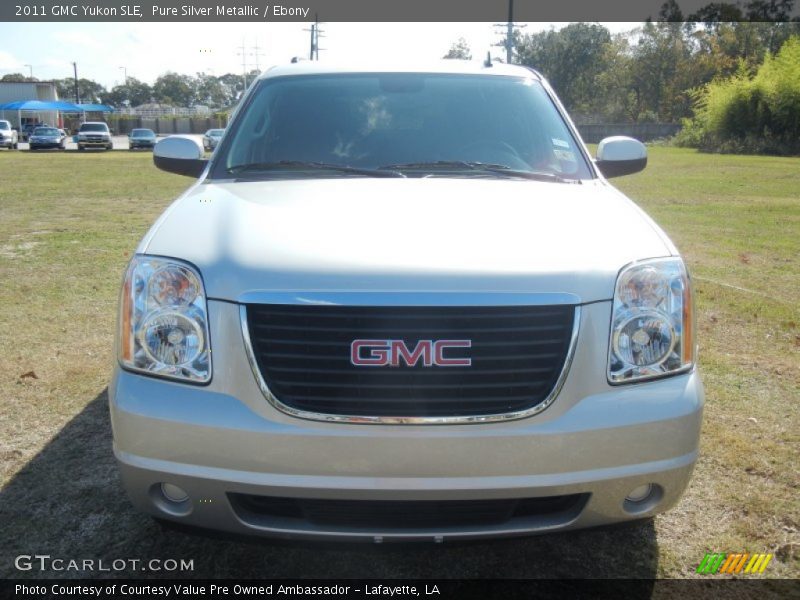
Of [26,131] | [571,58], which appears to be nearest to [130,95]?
[26,131]

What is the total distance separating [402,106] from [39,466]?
232 centimetres

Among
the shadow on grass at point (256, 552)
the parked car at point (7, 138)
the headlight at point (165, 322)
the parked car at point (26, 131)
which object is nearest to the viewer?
the headlight at point (165, 322)

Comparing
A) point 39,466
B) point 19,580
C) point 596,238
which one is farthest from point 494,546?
point 39,466

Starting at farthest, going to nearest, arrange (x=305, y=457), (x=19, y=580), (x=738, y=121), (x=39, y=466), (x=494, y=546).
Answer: (x=738, y=121), (x=39, y=466), (x=494, y=546), (x=19, y=580), (x=305, y=457)

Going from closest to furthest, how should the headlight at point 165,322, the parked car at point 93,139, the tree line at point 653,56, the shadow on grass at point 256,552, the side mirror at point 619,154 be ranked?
the headlight at point 165,322 < the shadow on grass at point 256,552 < the side mirror at point 619,154 < the parked car at point 93,139 < the tree line at point 653,56

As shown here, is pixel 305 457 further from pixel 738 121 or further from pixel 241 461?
pixel 738 121

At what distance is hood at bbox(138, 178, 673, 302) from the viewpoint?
209cm

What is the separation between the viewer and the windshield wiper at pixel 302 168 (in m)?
3.09

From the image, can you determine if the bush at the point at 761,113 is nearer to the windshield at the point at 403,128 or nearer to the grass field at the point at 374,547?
the grass field at the point at 374,547

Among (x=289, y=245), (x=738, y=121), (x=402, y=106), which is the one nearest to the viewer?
(x=289, y=245)

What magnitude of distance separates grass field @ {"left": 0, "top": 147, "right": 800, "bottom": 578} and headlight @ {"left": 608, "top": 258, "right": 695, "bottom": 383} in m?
0.52

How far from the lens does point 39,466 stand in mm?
3242

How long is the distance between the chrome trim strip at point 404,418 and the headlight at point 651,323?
137 millimetres

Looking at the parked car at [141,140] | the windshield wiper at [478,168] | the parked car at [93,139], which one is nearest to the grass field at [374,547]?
the windshield wiper at [478,168]
